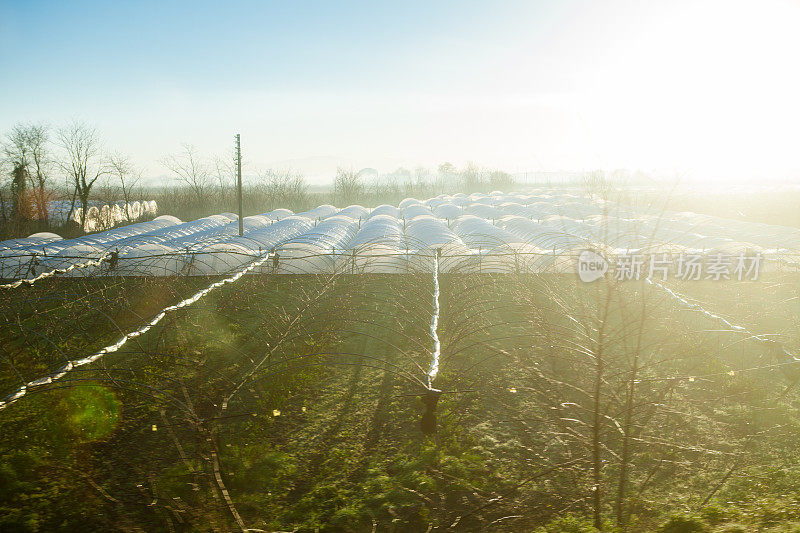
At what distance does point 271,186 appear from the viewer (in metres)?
55.8

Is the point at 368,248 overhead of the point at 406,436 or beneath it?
overhead

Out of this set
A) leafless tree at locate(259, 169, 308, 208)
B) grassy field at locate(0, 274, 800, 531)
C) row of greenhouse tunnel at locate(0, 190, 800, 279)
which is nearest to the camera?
grassy field at locate(0, 274, 800, 531)

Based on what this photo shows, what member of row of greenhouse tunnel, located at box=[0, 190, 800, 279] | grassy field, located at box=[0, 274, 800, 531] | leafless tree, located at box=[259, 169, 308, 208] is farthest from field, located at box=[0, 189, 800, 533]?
leafless tree, located at box=[259, 169, 308, 208]

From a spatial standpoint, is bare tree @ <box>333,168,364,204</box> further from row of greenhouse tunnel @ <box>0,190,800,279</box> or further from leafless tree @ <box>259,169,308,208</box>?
row of greenhouse tunnel @ <box>0,190,800,279</box>

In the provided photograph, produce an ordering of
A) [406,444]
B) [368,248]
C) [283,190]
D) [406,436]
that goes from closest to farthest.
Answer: [406,444] → [406,436] → [368,248] → [283,190]

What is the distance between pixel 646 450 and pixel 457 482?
2408 mm

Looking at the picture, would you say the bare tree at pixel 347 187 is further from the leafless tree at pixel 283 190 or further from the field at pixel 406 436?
the field at pixel 406 436

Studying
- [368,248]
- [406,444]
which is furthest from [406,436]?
[368,248]

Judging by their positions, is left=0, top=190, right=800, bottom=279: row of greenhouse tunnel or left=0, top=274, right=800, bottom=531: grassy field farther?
left=0, top=190, right=800, bottom=279: row of greenhouse tunnel

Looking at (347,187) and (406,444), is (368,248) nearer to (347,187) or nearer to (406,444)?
(406,444)

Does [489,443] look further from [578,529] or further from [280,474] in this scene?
[280,474]

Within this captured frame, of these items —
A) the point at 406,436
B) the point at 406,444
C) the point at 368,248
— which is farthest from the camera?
the point at 368,248

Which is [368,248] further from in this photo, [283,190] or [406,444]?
[283,190]

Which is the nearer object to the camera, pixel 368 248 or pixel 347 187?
pixel 368 248
